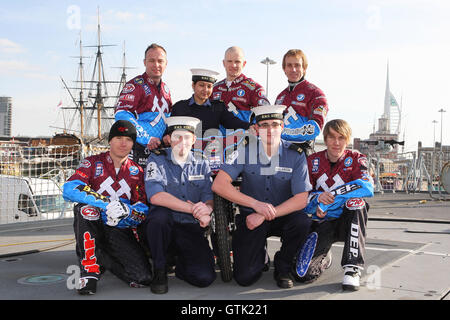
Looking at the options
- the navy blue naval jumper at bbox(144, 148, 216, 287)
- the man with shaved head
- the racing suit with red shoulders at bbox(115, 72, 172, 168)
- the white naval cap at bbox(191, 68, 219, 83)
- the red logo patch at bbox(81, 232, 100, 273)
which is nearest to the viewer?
the red logo patch at bbox(81, 232, 100, 273)

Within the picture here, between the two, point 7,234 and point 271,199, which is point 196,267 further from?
point 7,234

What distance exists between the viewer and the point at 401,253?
4.48m

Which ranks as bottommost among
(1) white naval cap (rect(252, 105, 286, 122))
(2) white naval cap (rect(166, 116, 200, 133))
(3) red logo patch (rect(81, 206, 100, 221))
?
(3) red logo patch (rect(81, 206, 100, 221))

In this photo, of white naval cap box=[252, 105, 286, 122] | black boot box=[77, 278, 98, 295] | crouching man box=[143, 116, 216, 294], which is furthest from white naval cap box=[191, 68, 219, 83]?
black boot box=[77, 278, 98, 295]

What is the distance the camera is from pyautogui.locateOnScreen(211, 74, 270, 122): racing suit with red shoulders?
4.52 metres

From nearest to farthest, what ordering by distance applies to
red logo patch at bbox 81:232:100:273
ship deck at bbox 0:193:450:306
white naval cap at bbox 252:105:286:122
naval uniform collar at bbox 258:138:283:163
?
A: ship deck at bbox 0:193:450:306
red logo patch at bbox 81:232:100:273
white naval cap at bbox 252:105:286:122
naval uniform collar at bbox 258:138:283:163

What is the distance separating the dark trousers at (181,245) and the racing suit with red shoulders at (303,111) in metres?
1.43

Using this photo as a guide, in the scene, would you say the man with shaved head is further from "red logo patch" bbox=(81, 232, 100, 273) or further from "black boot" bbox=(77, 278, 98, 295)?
"black boot" bbox=(77, 278, 98, 295)

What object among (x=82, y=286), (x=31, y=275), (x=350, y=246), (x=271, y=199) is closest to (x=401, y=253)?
(x=350, y=246)

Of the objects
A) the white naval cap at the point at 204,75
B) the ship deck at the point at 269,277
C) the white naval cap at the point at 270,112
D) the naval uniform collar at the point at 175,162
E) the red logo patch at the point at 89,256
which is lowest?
the ship deck at the point at 269,277

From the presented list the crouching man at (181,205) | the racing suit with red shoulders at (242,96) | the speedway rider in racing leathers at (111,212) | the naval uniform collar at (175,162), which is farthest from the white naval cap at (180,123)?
the racing suit with red shoulders at (242,96)

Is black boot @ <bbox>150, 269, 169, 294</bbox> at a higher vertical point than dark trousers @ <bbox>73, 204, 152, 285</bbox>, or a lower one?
lower

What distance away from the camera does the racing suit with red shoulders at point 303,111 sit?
4.30 metres

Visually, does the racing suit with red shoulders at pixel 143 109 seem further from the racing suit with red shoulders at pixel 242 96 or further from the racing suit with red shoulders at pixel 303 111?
the racing suit with red shoulders at pixel 303 111
